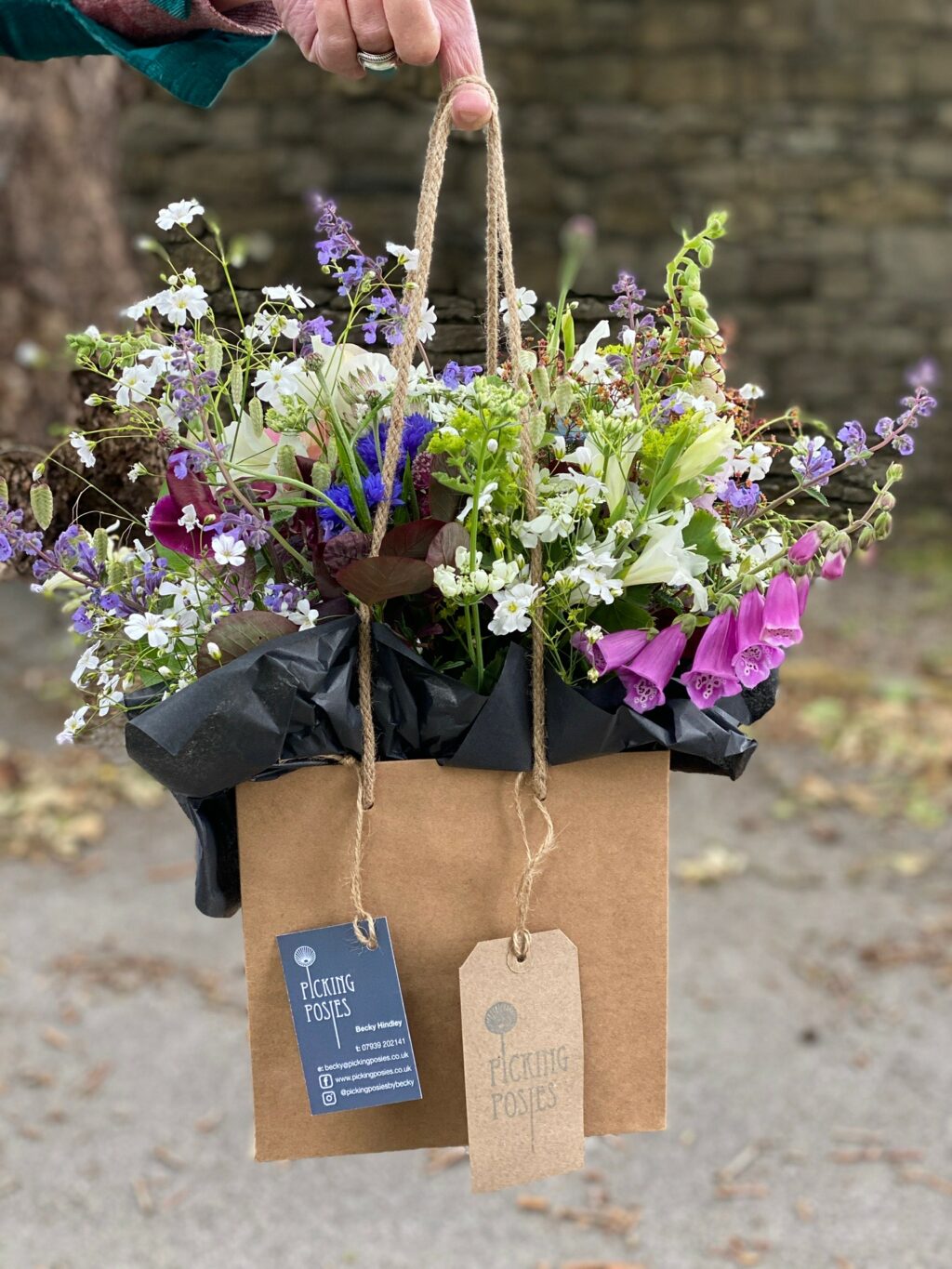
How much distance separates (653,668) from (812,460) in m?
0.23

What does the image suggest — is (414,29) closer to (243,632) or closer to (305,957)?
(243,632)

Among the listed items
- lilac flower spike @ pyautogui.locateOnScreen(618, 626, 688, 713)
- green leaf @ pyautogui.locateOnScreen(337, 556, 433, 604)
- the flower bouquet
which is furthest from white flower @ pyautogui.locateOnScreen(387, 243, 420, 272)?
lilac flower spike @ pyautogui.locateOnScreen(618, 626, 688, 713)

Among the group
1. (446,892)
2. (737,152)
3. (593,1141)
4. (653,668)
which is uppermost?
(737,152)

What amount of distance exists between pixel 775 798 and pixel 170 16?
3044 mm

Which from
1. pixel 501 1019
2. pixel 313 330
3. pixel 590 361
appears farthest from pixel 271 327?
pixel 501 1019

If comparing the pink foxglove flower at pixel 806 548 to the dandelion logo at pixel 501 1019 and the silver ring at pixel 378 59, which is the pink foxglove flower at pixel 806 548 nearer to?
the dandelion logo at pixel 501 1019

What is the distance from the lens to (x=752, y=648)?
917 mm

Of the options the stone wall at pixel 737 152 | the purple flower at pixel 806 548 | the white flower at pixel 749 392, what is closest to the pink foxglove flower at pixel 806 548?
the purple flower at pixel 806 548

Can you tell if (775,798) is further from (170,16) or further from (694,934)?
(170,16)

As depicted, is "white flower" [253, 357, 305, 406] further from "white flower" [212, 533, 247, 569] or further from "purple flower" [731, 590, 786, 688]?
"purple flower" [731, 590, 786, 688]

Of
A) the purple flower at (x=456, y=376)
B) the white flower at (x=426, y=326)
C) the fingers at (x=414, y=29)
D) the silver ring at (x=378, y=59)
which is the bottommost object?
the purple flower at (x=456, y=376)

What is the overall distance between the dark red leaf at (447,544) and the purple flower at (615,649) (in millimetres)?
118

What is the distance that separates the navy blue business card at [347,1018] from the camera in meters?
0.96

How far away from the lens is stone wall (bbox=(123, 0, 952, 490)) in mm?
5094
